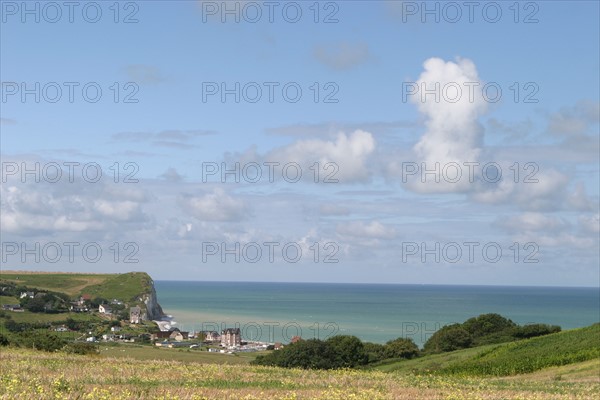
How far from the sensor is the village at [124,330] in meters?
103

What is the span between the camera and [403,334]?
163500mm

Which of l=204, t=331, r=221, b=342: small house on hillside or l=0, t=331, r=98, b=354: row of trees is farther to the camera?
l=204, t=331, r=221, b=342: small house on hillside

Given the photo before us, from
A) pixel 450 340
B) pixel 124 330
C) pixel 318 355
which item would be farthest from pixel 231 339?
pixel 318 355

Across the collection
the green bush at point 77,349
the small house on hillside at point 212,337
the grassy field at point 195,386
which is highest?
the grassy field at point 195,386

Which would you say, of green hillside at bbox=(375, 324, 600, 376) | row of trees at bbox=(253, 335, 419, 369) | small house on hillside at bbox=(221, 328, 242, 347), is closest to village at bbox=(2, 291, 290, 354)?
small house on hillside at bbox=(221, 328, 242, 347)

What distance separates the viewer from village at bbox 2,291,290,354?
338 feet

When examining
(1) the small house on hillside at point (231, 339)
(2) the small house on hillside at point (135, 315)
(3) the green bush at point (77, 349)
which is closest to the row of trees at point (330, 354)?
(3) the green bush at point (77, 349)

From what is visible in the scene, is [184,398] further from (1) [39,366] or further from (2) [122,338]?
(2) [122,338]

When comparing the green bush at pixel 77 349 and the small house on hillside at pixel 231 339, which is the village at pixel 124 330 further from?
the green bush at pixel 77 349

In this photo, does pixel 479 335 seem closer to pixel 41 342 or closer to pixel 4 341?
pixel 41 342

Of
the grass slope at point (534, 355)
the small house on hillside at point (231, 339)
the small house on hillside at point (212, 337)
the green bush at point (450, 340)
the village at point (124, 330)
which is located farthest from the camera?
the small house on hillside at point (212, 337)

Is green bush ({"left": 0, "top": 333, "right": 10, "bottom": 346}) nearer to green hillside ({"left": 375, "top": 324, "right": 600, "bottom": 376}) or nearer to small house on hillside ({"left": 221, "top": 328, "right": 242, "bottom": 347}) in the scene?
green hillside ({"left": 375, "top": 324, "right": 600, "bottom": 376})

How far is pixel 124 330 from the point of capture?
123m

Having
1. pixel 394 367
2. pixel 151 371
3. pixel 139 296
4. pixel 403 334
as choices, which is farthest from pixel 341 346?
pixel 139 296
